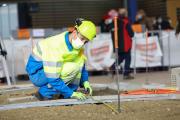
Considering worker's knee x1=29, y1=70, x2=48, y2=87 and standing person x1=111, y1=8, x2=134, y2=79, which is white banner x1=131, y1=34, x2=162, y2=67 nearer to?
standing person x1=111, y1=8, x2=134, y2=79

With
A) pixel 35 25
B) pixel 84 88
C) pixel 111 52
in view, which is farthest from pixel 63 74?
pixel 35 25

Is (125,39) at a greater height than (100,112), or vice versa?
(125,39)

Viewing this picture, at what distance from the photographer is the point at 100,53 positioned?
56.5 ft

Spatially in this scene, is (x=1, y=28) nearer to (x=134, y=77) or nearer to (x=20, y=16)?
(x=20, y=16)

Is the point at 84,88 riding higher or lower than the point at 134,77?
higher

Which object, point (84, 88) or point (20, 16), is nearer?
point (84, 88)

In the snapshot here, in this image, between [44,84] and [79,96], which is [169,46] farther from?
[79,96]

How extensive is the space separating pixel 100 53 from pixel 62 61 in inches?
356

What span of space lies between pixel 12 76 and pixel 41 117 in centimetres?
917

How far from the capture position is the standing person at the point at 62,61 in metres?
8.12

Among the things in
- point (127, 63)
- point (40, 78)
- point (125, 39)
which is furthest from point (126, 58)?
point (40, 78)

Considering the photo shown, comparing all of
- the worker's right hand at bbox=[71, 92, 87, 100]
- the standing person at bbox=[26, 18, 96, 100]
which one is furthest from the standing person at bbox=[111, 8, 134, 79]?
the worker's right hand at bbox=[71, 92, 87, 100]

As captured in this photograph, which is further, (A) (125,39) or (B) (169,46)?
(B) (169,46)

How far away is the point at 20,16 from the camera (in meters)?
19.7
